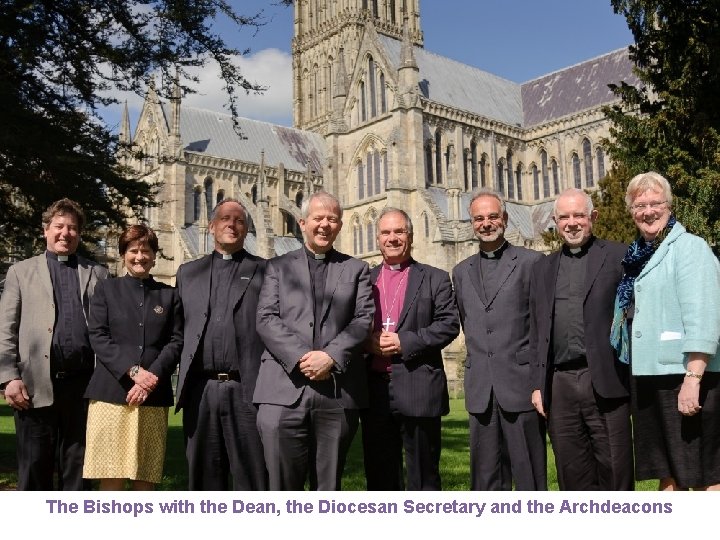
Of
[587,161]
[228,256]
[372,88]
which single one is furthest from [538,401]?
[587,161]

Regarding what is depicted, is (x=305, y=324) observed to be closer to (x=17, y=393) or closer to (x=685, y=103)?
(x=17, y=393)

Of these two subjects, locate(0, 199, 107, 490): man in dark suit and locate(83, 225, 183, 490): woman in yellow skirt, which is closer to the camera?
locate(83, 225, 183, 490): woman in yellow skirt

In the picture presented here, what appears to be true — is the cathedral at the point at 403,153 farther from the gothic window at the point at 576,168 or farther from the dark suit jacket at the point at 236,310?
the dark suit jacket at the point at 236,310

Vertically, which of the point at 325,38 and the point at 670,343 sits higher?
the point at 325,38

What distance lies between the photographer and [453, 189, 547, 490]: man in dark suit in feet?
15.8

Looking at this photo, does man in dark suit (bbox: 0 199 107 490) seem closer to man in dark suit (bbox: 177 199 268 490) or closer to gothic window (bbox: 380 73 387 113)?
man in dark suit (bbox: 177 199 268 490)

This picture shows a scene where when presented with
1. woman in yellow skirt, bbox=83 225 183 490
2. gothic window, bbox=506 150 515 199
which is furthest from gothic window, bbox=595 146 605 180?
woman in yellow skirt, bbox=83 225 183 490

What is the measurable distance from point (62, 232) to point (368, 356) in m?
2.36

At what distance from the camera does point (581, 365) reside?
469cm

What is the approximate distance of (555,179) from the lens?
136 feet

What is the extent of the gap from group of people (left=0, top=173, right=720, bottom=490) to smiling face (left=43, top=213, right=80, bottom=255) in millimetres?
16

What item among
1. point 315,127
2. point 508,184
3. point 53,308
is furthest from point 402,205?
point 53,308
